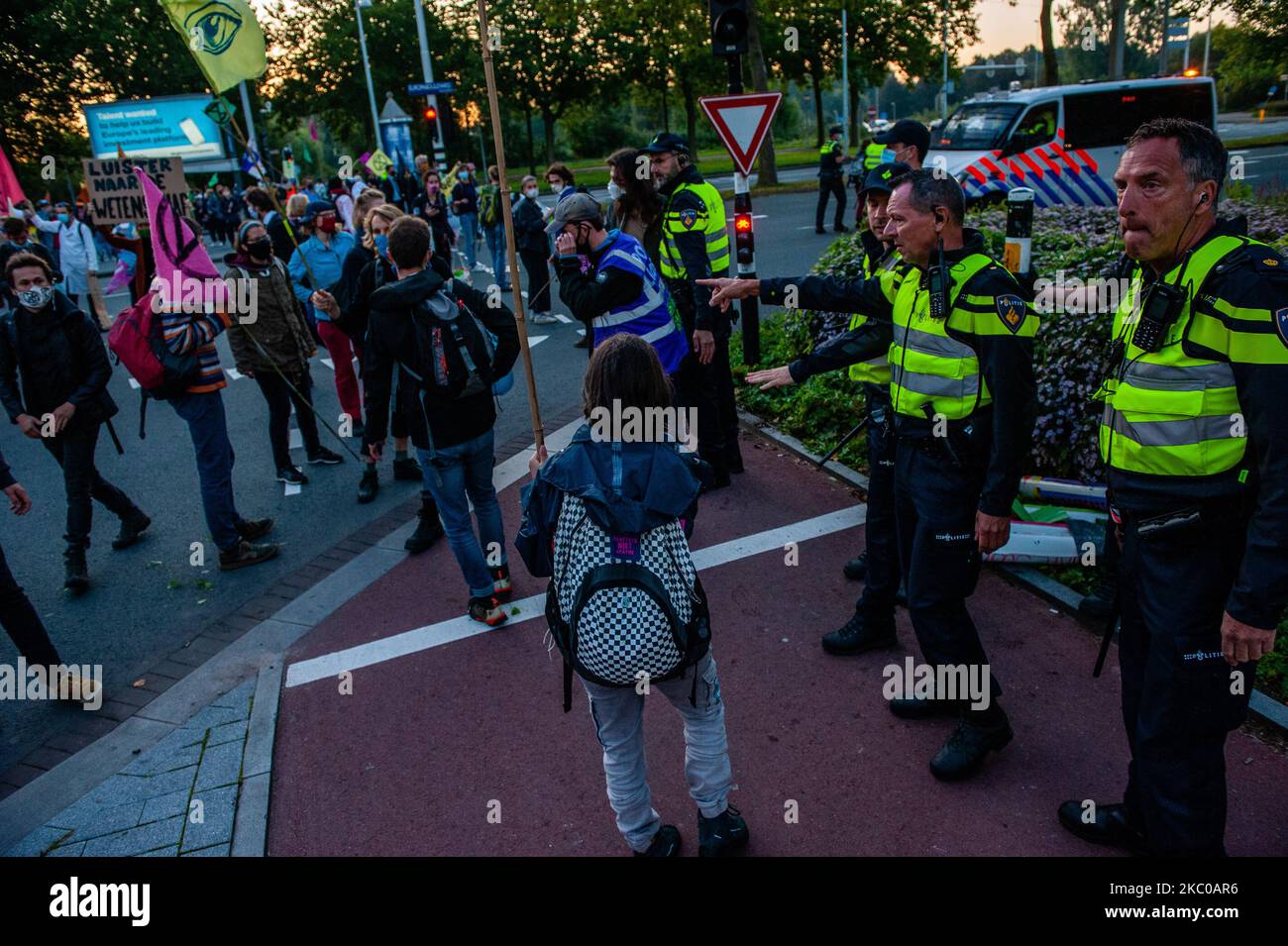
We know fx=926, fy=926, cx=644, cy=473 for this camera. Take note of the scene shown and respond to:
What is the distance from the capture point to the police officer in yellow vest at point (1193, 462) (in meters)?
2.30

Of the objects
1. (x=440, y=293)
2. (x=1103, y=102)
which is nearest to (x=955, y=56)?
(x=1103, y=102)

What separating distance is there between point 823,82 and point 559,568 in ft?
133

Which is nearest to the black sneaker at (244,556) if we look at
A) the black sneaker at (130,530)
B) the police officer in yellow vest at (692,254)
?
the black sneaker at (130,530)

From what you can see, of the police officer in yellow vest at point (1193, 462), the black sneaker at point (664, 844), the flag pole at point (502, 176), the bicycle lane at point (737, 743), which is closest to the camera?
the police officer in yellow vest at point (1193, 462)

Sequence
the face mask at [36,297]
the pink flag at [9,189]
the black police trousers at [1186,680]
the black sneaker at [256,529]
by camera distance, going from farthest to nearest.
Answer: the pink flag at [9,189], the black sneaker at [256,529], the face mask at [36,297], the black police trousers at [1186,680]

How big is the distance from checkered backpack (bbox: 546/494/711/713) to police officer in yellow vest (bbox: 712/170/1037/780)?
1.12 m

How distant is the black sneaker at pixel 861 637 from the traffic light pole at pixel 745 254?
11.9 ft

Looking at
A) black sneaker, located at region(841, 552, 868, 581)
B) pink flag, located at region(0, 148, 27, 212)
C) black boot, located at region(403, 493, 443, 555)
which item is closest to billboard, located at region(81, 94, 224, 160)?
pink flag, located at region(0, 148, 27, 212)

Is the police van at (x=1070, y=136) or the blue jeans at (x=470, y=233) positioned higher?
the police van at (x=1070, y=136)

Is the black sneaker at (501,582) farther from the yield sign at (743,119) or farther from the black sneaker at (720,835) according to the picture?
the yield sign at (743,119)

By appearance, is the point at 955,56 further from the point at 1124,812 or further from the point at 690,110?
the point at 1124,812

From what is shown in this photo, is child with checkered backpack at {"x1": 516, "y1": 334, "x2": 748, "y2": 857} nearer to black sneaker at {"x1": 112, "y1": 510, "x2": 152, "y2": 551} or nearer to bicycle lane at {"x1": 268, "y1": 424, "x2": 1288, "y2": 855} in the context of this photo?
bicycle lane at {"x1": 268, "y1": 424, "x2": 1288, "y2": 855}

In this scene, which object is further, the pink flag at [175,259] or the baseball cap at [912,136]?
the pink flag at [175,259]

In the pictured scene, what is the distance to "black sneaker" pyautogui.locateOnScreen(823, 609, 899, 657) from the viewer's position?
430 cm
